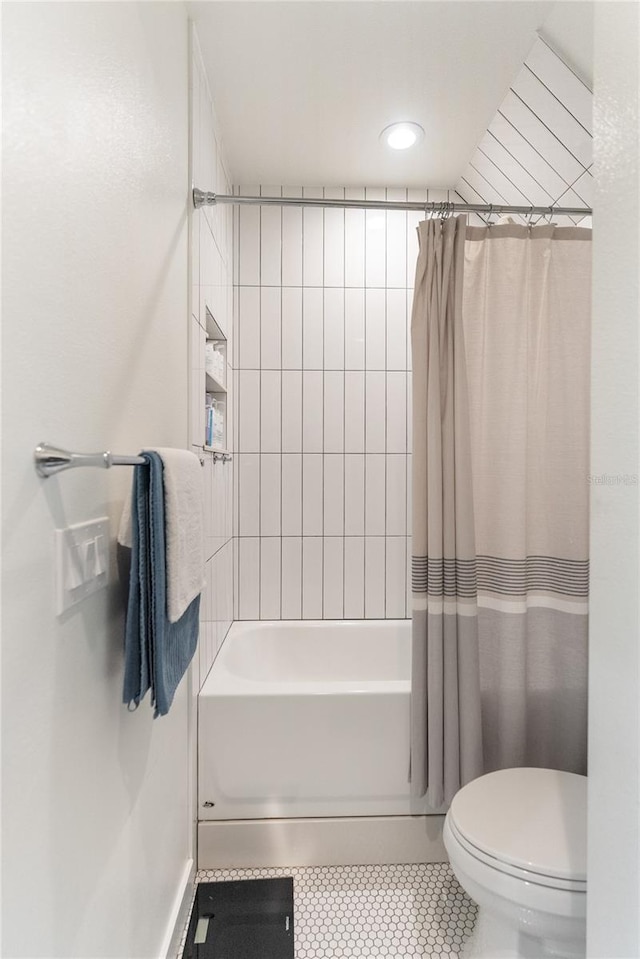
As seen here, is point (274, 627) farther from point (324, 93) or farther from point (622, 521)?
point (324, 93)

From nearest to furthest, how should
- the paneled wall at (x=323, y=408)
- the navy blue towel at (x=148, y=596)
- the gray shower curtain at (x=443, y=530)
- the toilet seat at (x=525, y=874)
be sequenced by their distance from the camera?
1. the navy blue towel at (x=148, y=596)
2. the toilet seat at (x=525, y=874)
3. the gray shower curtain at (x=443, y=530)
4. the paneled wall at (x=323, y=408)

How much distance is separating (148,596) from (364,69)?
1.77 m

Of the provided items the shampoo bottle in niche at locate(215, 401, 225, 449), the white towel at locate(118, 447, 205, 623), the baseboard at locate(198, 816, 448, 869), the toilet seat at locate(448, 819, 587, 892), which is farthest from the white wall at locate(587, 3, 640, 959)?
the shampoo bottle in niche at locate(215, 401, 225, 449)

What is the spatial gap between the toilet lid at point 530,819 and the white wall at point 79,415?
0.78m

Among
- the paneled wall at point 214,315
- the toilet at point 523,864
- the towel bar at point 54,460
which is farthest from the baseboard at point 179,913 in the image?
the towel bar at point 54,460

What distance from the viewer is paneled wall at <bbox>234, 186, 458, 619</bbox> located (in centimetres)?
233

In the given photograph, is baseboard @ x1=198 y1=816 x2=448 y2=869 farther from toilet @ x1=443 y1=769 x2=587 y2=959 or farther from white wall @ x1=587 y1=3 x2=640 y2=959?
white wall @ x1=587 y1=3 x2=640 y2=959

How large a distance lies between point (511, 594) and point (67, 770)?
128cm

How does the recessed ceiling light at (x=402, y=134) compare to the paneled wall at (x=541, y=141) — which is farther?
the recessed ceiling light at (x=402, y=134)

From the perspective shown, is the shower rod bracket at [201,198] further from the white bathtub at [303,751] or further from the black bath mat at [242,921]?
the black bath mat at [242,921]

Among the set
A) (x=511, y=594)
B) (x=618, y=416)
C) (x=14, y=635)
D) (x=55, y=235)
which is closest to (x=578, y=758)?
(x=511, y=594)

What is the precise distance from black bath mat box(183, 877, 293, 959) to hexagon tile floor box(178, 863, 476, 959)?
0.03 metres

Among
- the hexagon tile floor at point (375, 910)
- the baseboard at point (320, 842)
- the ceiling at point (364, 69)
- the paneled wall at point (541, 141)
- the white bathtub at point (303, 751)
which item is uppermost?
the ceiling at point (364, 69)

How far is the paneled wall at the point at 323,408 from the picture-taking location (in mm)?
2334
